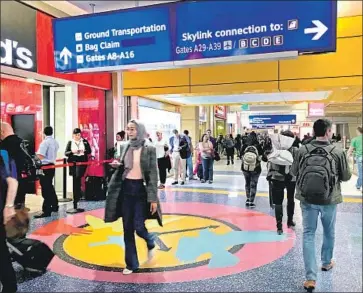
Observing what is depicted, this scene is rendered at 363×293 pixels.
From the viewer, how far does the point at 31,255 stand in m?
3.38

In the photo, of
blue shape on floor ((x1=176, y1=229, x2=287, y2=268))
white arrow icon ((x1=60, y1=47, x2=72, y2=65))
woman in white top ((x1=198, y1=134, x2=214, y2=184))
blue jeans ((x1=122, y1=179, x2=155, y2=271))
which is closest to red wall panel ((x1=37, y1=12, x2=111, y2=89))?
white arrow icon ((x1=60, y1=47, x2=72, y2=65))

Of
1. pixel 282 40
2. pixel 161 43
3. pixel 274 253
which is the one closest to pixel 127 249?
pixel 274 253

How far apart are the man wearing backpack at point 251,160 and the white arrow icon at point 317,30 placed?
311cm

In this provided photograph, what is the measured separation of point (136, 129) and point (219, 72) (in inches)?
180

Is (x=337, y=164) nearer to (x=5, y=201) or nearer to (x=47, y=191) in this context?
(x=5, y=201)

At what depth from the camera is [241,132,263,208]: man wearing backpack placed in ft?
20.2

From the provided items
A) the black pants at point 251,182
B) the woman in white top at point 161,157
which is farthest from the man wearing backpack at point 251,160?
the woman in white top at point 161,157

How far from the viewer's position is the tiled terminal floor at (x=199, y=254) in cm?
310

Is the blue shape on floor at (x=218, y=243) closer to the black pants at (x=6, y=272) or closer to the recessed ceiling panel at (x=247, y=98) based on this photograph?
the black pants at (x=6, y=272)

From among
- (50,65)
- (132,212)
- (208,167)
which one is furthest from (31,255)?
(208,167)

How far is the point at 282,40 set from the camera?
330cm

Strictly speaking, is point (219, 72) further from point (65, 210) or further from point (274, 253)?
point (274, 253)

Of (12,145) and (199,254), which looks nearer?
(12,145)

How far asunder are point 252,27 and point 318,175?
1.36 meters
